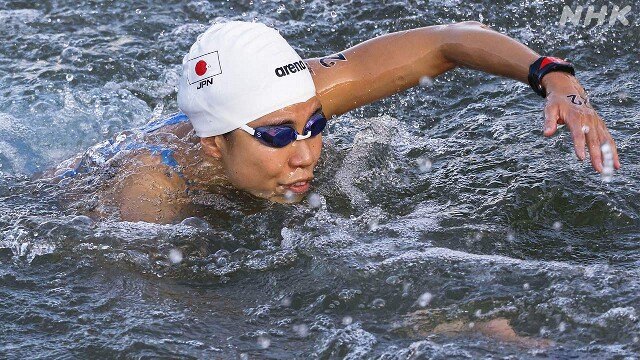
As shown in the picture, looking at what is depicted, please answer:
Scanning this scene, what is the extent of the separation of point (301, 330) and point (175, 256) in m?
0.90

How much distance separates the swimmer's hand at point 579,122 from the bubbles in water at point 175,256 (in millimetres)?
1854

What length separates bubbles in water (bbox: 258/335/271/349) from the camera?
4.25 m

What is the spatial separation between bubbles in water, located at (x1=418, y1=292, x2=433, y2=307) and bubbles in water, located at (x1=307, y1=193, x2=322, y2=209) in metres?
1.09

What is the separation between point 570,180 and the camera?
5457mm

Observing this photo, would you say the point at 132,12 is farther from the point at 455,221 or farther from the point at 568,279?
the point at 568,279

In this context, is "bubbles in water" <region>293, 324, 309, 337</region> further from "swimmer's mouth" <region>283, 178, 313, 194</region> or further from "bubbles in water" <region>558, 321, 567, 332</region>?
"bubbles in water" <region>558, 321, 567, 332</region>

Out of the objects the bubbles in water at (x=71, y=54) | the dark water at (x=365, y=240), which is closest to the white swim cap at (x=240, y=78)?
the dark water at (x=365, y=240)

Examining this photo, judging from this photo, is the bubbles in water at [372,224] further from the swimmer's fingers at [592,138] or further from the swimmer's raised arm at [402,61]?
the swimmer's fingers at [592,138]

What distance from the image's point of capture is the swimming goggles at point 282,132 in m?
4.89

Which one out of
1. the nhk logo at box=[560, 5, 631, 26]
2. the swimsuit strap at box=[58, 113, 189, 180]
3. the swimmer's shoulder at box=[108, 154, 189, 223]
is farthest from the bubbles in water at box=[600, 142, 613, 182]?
the nhk logo at box=[560, 5, 631, 26]

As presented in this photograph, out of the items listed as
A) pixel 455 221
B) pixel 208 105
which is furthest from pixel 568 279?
pixel 208 105

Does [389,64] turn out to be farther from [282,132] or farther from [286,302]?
[286,302]

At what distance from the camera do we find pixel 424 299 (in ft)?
14.5

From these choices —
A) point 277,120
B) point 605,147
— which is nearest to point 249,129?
point 277,120
